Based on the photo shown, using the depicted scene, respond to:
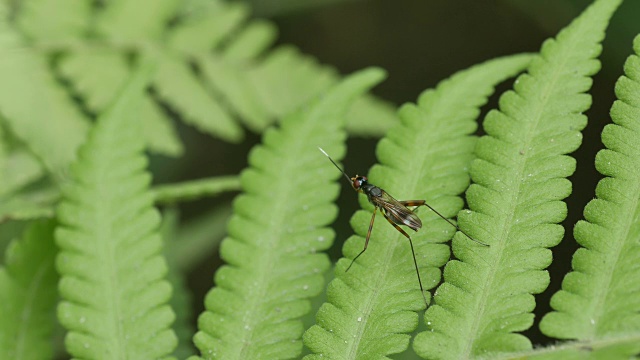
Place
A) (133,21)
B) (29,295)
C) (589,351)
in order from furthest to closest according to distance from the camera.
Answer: (133,21)
(29,295)
(589,351)

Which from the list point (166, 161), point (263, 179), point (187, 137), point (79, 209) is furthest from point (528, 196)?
point (187, 137)

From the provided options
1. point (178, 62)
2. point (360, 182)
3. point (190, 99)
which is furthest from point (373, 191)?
point (178, 62)

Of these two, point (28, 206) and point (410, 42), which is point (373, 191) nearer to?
point (28, 206)

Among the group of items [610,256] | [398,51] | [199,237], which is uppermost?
[398,51]

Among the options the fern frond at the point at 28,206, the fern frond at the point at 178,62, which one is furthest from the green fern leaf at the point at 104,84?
the fern frond at the point at 28,206

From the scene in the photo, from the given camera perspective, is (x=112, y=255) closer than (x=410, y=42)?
Yes

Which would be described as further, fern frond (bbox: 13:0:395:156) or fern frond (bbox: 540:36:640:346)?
fern frond (bbox: 13:0:395:156)

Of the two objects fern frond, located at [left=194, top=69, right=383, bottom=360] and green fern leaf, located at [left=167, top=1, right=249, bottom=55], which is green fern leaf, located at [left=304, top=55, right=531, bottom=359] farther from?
green fern leaf, located at [left=167, top=1, right=249, bottom=55]

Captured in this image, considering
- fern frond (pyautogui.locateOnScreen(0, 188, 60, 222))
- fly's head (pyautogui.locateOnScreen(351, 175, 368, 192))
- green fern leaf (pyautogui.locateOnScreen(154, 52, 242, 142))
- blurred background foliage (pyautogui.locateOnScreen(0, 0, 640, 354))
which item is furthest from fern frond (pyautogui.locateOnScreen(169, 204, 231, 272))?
fly's head (pyautogui.locateOnScreen(351, 175, 368, 192))
